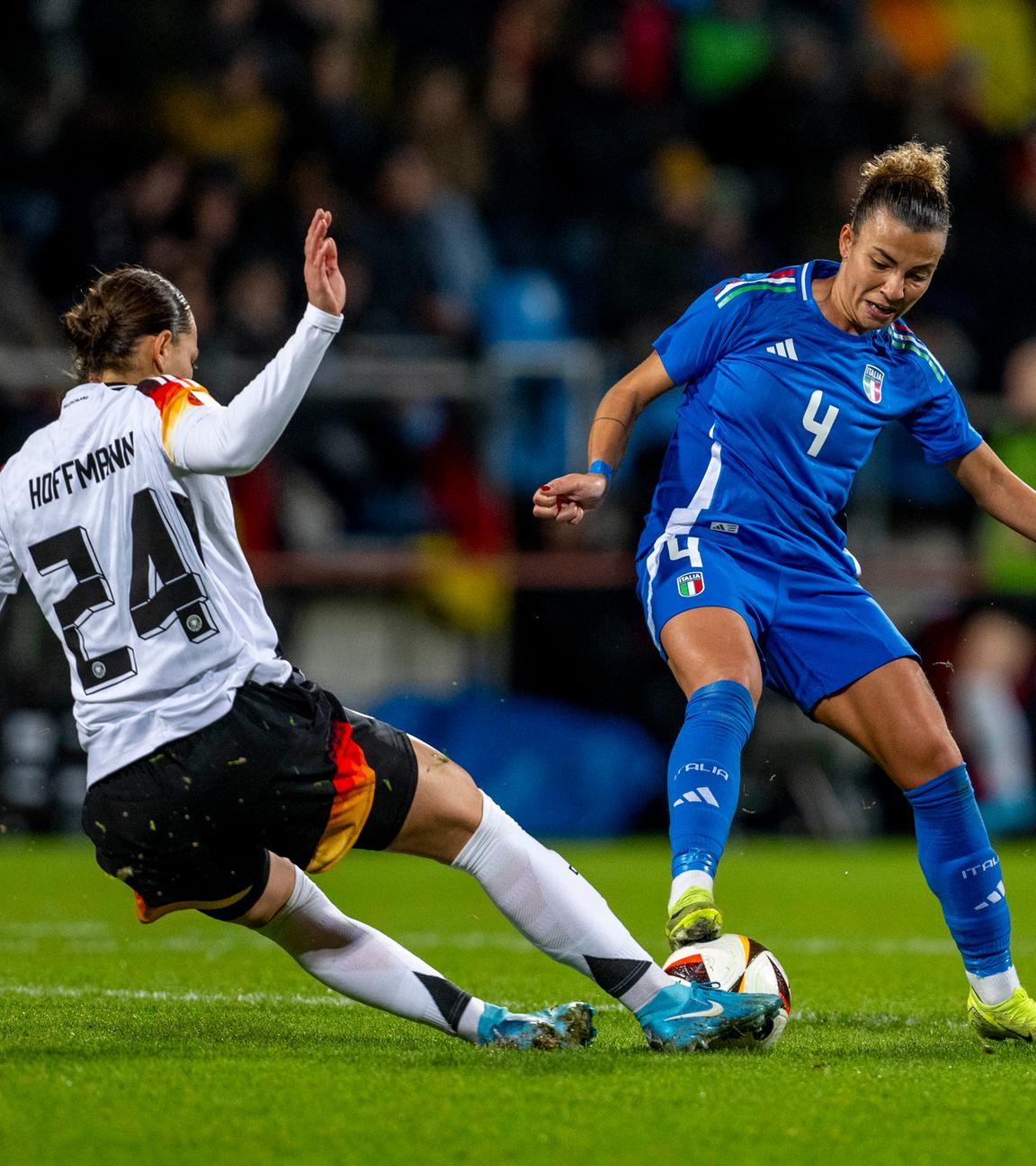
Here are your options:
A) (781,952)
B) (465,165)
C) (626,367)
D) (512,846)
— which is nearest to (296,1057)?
(512,846)

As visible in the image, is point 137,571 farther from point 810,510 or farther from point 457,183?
point 457,183

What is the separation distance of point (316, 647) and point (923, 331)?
4472 millimetres

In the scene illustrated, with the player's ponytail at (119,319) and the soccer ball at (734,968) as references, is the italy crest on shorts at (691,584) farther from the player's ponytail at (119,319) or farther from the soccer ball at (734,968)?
the player's ponytail at (119,319)

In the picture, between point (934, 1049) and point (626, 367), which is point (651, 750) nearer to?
point (626, 367)

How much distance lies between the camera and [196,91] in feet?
39.0

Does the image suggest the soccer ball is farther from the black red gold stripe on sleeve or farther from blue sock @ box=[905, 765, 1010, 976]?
the black red gold stripe on sleeve

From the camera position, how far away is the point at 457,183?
12.1 metres

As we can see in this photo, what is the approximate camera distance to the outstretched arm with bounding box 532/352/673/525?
441cm

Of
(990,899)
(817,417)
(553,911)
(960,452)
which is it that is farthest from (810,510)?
(553,911)

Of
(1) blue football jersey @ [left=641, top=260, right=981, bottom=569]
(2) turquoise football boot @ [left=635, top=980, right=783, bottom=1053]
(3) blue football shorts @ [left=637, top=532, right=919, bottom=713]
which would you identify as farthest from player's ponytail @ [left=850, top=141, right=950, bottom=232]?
(2) turquoise football boot @ [left=635, top=980, right=783, bottom=1053]

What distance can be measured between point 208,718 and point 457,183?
8.84 meters

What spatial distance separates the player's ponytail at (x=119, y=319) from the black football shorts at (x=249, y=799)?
785 millimetres

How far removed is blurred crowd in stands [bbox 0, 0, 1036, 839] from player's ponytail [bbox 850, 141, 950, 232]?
5794 mm

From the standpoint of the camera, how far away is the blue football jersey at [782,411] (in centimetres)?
481
